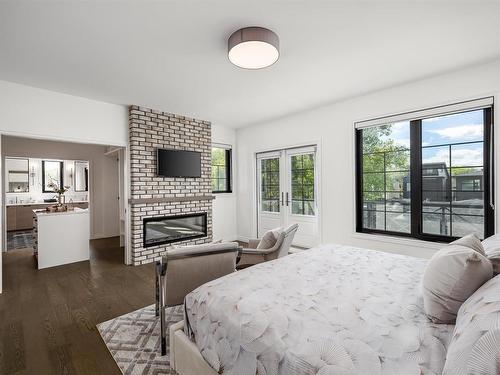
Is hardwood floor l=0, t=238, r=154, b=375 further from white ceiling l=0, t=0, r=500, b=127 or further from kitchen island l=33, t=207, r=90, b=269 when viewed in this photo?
white ceiling l=0, t=0, r=500, b=127

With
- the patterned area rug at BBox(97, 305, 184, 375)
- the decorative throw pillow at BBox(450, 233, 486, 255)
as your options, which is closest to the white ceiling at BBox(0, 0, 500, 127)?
the decorative throw pillow at BBox(450, 233, 486, 255)

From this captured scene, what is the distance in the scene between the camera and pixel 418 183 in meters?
3.37

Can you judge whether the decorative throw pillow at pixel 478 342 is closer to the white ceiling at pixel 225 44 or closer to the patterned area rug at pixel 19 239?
the white ceiling at pixel 225 44

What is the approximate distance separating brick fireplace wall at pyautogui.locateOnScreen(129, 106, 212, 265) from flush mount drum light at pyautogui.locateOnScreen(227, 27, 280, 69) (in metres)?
2.52

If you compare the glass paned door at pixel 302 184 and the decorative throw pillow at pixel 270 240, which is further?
the glass paned door at pixel 302 184

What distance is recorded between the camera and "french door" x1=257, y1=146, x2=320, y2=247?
4656 mm

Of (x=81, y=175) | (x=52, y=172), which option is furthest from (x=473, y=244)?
(x=52, y=172)

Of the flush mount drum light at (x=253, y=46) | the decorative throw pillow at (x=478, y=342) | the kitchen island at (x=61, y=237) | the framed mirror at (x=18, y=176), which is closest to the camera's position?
the decorative throw pillow at (x=478, y=342)

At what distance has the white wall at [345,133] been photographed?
9.73 feet

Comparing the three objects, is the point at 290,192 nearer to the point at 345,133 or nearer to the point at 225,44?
the point at 345,133

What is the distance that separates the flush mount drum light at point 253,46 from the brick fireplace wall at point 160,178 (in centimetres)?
252

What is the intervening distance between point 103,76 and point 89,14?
1.19 m

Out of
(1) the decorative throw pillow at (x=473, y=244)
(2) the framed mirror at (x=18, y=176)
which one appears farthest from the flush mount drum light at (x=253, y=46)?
(2) the framed mirror at (x=18, y=176)

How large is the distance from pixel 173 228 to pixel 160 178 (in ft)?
3.02
